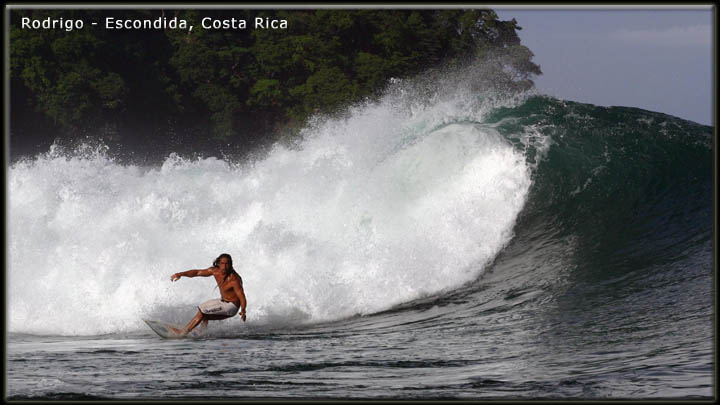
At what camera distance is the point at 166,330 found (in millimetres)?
10727

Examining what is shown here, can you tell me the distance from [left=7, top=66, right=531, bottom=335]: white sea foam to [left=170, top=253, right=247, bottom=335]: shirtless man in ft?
3.19

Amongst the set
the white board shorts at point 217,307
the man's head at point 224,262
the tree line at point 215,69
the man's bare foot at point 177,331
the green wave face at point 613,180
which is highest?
the tree line at point 215,69

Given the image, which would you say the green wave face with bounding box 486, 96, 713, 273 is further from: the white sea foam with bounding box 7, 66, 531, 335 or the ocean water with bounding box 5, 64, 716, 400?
the white sea foam with bounding box 7, 66, 531, 335

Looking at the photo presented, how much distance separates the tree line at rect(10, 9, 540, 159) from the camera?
141 ft

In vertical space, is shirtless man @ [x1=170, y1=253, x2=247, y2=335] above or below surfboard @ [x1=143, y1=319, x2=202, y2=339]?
above

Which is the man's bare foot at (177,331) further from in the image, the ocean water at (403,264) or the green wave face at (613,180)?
the green wave face at (613,180)

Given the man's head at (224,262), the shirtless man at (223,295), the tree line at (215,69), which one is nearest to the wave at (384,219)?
the shirtless man at (223,295)

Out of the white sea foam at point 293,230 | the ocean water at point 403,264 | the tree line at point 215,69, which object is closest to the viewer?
the ocean water at point 403,264

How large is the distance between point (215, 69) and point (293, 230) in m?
35.5

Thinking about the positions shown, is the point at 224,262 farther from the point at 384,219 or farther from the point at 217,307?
the point at 384,219

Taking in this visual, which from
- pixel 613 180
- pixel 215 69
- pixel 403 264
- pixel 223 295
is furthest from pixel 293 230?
pixel 215 69

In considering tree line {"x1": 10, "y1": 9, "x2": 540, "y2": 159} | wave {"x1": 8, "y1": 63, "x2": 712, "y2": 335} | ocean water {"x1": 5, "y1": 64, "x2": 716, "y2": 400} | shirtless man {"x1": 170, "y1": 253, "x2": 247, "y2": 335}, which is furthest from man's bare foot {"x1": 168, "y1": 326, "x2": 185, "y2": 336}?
tree line {"x1": 10, "y1": 9, "x2": 540, "y2": 159}

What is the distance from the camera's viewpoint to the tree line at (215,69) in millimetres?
43062

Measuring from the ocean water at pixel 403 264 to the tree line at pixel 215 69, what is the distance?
84.5 ft
